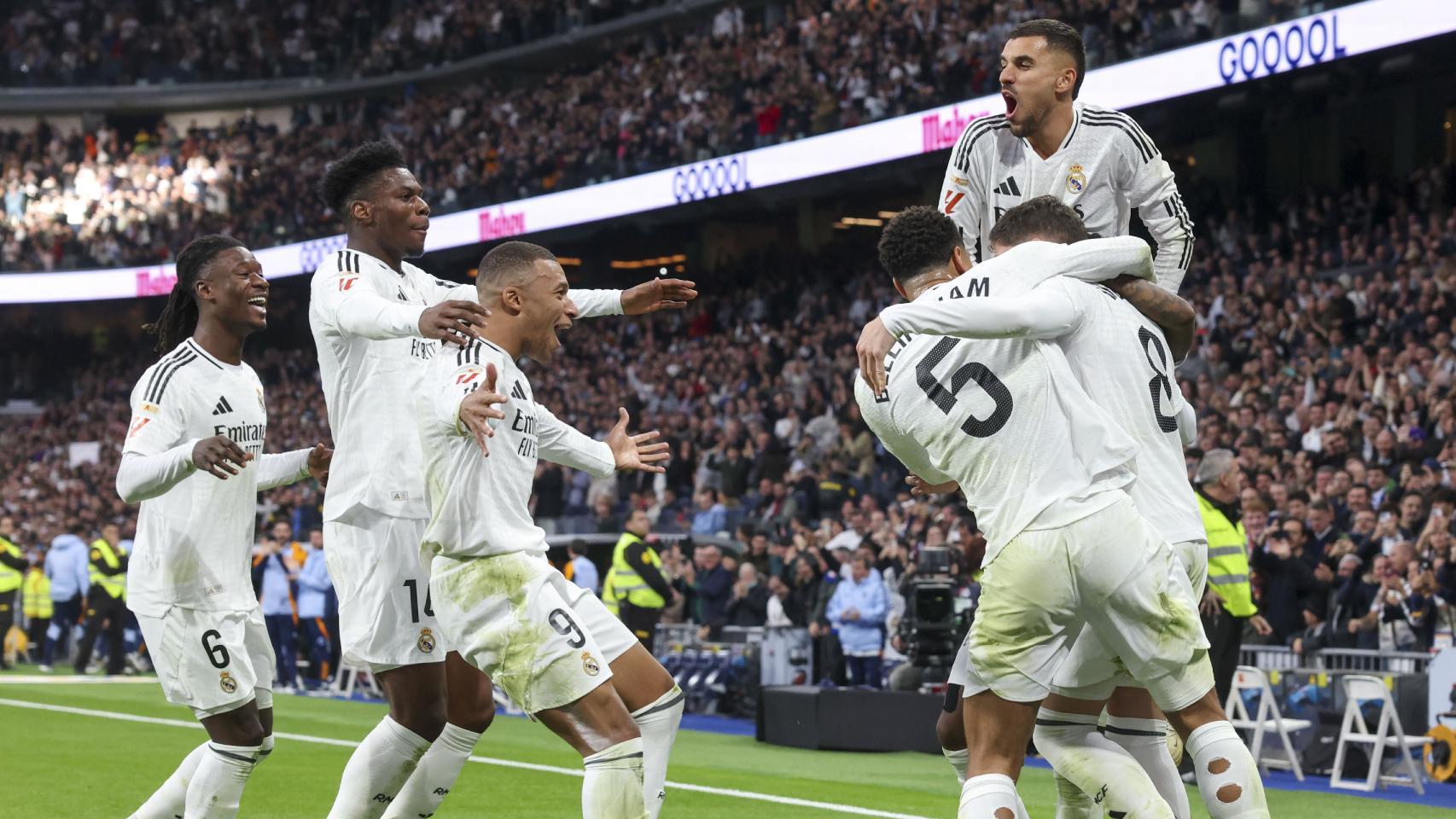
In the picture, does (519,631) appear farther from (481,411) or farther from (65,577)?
(65,577)

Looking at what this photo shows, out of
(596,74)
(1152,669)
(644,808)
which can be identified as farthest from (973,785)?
(596,74)

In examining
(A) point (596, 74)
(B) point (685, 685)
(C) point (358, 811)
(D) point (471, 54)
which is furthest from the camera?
(D) point (471, 54)

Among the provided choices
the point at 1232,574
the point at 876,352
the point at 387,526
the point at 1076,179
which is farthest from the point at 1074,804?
the point at 1232,574

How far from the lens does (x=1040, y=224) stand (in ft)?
16.8

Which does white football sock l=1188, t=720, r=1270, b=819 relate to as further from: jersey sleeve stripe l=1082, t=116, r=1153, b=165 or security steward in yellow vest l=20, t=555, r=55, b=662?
security steward in yellow vest l=20, t=555, r=55, b=662

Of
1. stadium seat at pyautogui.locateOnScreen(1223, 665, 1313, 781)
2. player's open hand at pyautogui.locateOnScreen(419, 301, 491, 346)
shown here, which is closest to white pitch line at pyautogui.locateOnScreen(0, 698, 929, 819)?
stadium seat at pyautogui.locateOnScreen(1223, 665, 1313, 781)

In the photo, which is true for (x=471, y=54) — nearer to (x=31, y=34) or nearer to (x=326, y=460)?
(x=31, y=34)

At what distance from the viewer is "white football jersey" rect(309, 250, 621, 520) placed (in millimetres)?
5832

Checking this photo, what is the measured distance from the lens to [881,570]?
1644cm

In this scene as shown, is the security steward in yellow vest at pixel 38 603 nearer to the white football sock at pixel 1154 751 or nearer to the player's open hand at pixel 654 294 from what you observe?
the player's open hand at pixel 654 294

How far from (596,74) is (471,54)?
5.30 meters

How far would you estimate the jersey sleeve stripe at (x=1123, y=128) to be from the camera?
19.0 feet

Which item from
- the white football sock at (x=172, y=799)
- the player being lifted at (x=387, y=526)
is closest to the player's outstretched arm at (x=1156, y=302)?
the player being lifted at (x=387, y=526)

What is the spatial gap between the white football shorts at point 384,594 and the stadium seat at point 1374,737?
7436 millimetres
